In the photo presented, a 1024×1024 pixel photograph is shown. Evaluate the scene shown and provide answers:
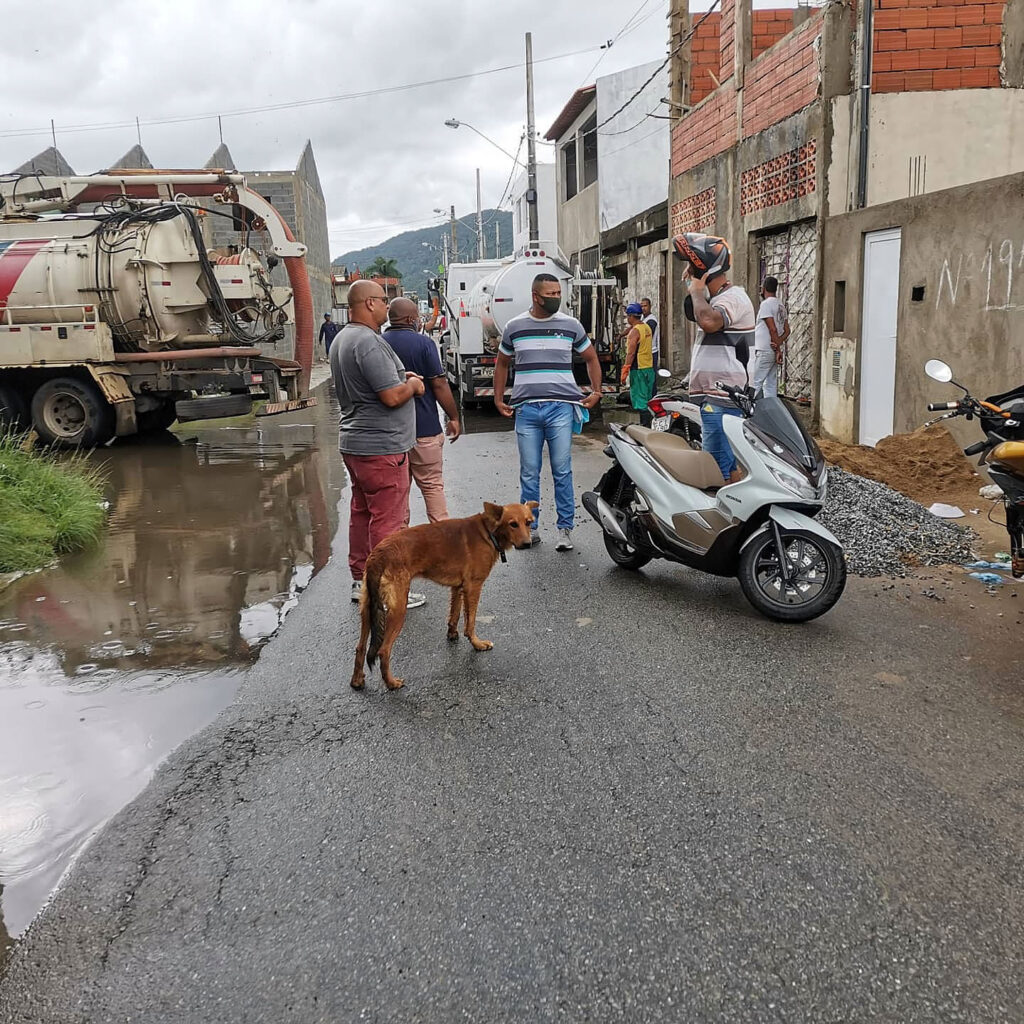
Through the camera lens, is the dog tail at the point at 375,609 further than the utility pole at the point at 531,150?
No

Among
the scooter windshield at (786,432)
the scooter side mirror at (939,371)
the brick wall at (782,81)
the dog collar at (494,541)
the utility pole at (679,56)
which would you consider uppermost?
the utility pole at (679,56)

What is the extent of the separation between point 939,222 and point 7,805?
8.34 m

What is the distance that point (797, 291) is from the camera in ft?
42.1

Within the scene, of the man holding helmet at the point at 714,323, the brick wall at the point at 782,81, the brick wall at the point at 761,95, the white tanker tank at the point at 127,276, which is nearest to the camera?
the man holding helmet at the point at 714,323

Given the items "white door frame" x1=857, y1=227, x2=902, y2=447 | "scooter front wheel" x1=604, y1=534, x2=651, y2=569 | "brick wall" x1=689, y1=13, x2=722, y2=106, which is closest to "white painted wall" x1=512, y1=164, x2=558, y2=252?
"brick wall" x1=689, y1=13, x2=722, y2=106

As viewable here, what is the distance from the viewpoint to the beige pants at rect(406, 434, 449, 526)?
6020 millimetres

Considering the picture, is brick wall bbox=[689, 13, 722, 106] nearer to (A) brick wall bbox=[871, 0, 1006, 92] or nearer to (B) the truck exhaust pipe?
(A) brick wall bbox=[871, 0, 1006, 92]

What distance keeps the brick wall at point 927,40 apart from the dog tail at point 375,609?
32.7 ft


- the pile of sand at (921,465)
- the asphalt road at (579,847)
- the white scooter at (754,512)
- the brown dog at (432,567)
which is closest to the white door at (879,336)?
the pile of sand at (921,465)

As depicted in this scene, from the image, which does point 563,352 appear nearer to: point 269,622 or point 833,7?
point 269,622

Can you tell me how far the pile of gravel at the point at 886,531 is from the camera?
5961mm

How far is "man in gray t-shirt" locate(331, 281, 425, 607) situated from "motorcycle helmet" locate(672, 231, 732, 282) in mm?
2307

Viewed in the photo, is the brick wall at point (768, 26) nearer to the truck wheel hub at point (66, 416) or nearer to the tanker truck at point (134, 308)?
the tanker truck at point (134, 308)

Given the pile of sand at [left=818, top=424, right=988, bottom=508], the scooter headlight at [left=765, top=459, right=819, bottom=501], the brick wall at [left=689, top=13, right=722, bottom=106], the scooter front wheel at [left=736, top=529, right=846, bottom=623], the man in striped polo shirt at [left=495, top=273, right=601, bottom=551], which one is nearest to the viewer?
the scooter front wheel at [left=736, top=529, right=846, bottom=623]
